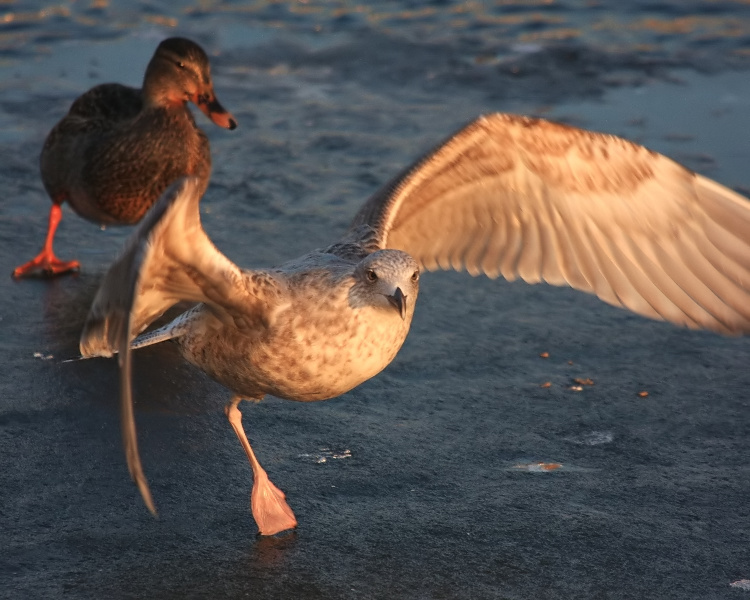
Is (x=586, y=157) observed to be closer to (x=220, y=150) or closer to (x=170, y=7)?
(x=220, y=150)

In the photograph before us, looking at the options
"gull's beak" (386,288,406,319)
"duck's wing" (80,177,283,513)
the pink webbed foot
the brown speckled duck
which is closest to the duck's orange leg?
the brown speckled duck

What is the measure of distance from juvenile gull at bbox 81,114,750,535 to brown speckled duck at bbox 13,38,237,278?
7.51 feet

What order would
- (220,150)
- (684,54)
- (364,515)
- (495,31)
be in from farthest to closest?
(495,31), (684,54), (220,150), (364,515)

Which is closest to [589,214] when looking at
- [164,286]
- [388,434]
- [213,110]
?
[388,434]

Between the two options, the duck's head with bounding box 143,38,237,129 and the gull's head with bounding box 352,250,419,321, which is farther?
the duck's head with bounding box 143,38,237,129

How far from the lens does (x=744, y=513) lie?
14.8ft

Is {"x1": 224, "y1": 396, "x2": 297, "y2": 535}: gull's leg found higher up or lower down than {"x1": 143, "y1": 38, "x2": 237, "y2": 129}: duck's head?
lower down

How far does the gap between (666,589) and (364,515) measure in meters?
1.15

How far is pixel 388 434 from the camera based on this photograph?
5086mm

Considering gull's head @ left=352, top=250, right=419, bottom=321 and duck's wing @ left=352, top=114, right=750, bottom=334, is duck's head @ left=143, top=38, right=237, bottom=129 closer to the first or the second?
duck's wing @ left=352, top=114, right=750, bottom=334

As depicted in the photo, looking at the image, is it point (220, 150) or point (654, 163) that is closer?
point (654, 163)

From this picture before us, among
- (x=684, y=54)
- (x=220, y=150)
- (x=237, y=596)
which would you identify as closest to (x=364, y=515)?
(x=237, y=596)

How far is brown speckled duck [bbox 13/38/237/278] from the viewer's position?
23.5 feet

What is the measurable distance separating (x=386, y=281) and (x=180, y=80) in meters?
3.81
